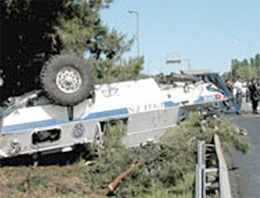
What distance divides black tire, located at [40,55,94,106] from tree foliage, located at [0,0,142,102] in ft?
1.91

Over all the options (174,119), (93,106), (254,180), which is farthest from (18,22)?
(254,180)

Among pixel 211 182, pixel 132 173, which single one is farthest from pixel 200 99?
pixel 211 182

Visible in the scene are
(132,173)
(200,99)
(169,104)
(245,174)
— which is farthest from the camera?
(200,99)

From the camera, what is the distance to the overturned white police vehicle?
353 inches

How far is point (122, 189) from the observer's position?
742 centimetres

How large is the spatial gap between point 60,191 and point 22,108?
2.04m

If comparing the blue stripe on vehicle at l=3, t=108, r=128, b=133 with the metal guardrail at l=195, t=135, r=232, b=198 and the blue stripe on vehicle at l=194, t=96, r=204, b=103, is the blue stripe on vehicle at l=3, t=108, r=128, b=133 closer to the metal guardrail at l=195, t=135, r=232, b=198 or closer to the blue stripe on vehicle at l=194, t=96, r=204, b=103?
the blue stripe on vehicle at l=194, t=96, r=204, b=103

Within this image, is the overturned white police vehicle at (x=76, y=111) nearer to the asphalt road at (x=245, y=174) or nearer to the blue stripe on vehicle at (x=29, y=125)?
the blue stripe on vehicle at (x=29, y=125)

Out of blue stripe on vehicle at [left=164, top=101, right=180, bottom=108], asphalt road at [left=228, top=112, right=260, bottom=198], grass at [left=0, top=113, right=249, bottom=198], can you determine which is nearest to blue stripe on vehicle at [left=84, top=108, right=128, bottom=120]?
grass at [left=0, top=113, right=249, bottom=198]

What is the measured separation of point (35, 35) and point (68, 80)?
7.15 ft

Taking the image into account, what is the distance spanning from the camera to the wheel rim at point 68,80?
30.5 ft

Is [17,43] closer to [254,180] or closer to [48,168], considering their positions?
[48,168]

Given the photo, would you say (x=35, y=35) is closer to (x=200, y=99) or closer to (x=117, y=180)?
(x=200, y=99)

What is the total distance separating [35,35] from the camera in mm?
11172
